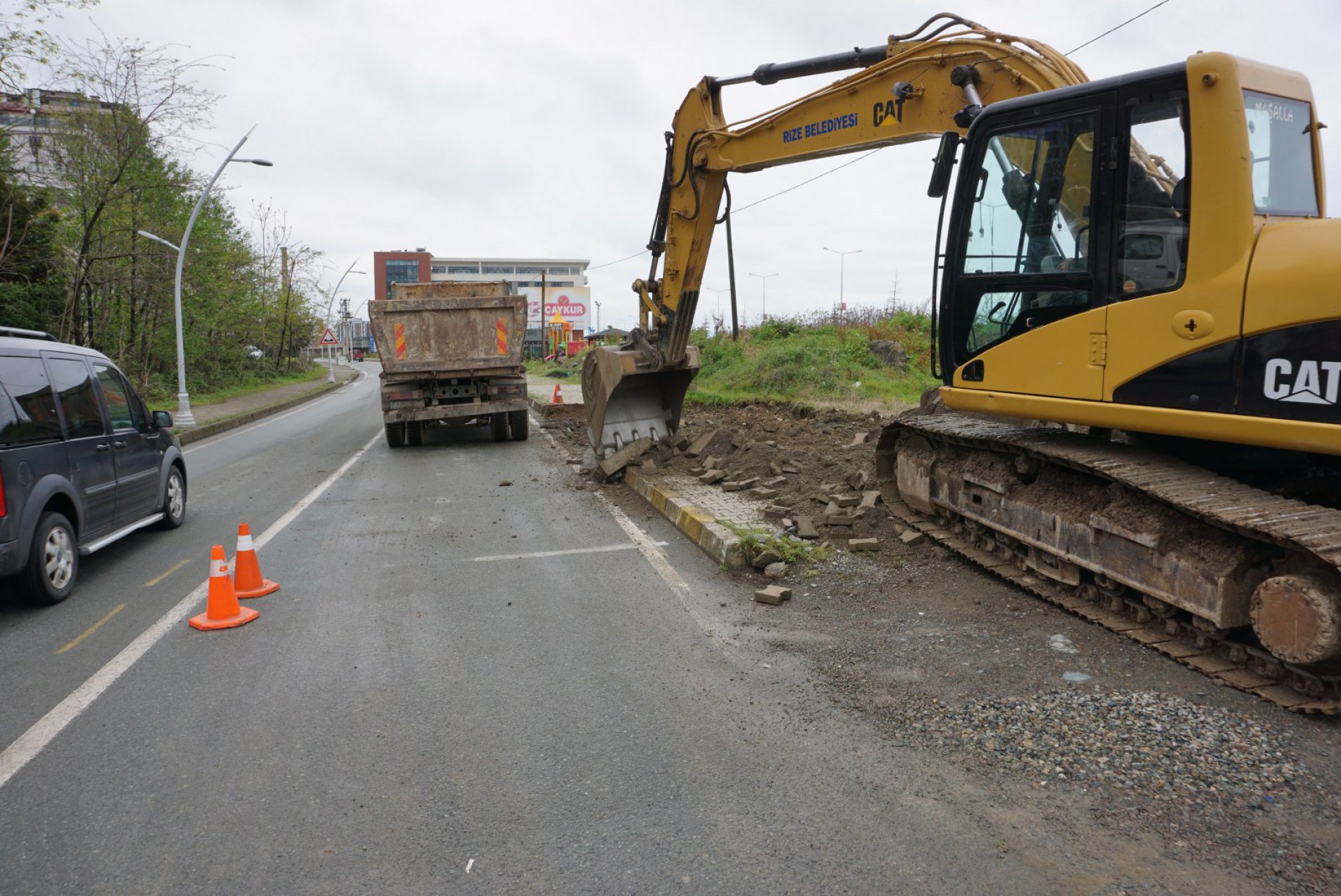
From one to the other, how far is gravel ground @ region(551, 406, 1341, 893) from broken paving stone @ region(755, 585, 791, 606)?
0.08m

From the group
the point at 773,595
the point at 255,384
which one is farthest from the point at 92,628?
the point at 255,384

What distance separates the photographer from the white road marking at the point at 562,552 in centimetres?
743

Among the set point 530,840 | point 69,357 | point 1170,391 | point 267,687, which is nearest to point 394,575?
point 267,687

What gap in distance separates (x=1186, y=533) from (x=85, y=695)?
5.98 meters

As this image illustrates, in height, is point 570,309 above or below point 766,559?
above

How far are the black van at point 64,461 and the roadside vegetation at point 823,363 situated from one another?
12298mm

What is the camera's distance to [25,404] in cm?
619

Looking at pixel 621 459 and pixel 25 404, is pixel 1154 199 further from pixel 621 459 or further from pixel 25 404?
pixel 25 404

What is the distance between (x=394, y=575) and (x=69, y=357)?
3.27 m

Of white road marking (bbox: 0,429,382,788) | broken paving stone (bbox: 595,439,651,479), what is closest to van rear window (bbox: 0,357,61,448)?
white road marking (bbox: 0,429,382,788)

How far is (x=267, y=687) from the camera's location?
4.64 metres

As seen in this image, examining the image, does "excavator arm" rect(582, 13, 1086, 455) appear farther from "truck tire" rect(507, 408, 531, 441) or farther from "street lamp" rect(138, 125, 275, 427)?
"street lamp" rect(138, 125, 275, 427)

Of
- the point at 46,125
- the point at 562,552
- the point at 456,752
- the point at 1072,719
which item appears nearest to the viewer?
the point at 456,752

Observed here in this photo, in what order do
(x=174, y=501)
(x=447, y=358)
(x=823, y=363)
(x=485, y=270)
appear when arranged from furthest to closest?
(x=485, y=270) < (x=823, y=363) < (x=447, y=358) < (x=174, y=501)
